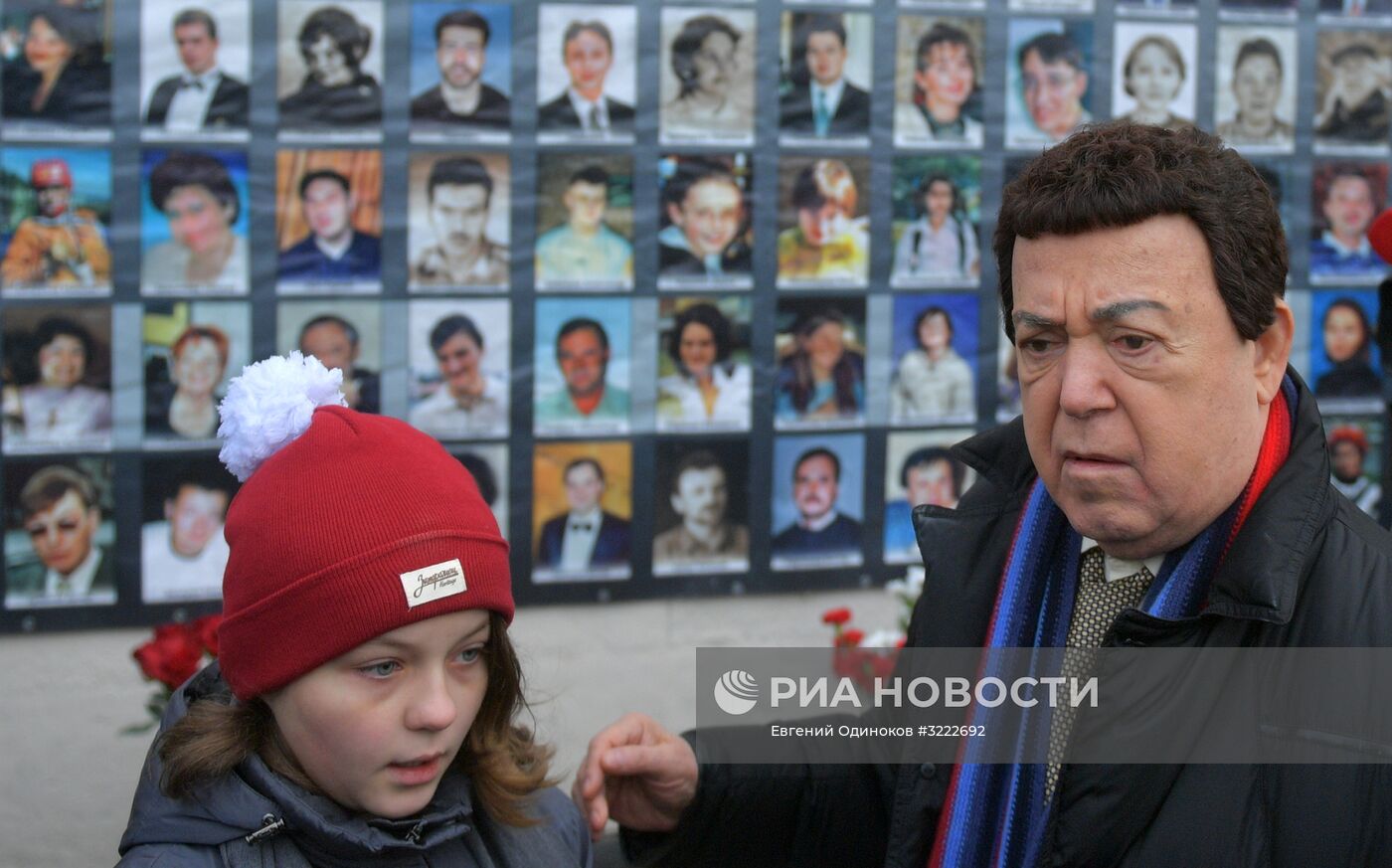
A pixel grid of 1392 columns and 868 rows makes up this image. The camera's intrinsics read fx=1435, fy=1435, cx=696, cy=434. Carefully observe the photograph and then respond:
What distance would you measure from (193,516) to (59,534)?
0.90 feet

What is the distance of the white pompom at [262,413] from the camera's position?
1.74 meters

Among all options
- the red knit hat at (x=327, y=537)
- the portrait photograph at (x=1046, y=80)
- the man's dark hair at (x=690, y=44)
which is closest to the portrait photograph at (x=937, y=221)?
the portrait photograph at (x=1046, y=80)

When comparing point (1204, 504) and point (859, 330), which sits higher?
point (859, 330)

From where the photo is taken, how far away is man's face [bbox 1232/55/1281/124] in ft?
12.2

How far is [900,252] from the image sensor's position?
3586mm

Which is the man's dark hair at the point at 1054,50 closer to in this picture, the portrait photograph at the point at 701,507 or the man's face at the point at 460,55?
the portrait photograph at the point at 701,507

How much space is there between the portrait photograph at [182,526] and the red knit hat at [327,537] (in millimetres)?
1472

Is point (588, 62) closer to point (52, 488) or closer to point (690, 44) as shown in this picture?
point (690, 44)

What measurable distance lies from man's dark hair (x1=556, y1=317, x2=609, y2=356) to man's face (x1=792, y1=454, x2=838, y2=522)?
591mm

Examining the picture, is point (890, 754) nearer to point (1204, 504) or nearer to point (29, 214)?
point (1204, 504)

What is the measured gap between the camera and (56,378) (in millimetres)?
3053

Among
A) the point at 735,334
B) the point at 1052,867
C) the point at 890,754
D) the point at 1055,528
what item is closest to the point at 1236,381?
the point at 1055,528

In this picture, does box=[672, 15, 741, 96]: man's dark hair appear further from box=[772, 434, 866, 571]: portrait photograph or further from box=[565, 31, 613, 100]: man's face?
box=[772, 434, 866, 571]: portrait photograph

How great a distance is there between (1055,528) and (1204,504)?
29 cm
